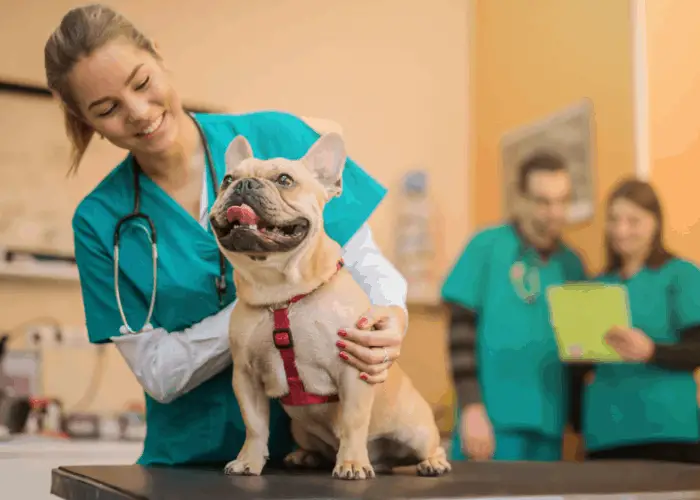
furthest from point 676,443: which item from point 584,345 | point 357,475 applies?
point 357,475

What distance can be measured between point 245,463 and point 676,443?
5.02 ft

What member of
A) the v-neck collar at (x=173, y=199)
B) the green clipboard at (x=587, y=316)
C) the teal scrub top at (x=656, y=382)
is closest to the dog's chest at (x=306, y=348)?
the v-neck collar at (x=173, y=199)

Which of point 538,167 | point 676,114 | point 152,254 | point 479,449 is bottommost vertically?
point 479,449

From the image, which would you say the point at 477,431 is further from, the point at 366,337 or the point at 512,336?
the point at 366,337

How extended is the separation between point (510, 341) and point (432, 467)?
150cm

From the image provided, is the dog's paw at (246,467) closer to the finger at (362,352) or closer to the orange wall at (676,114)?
the finger at (362,352)

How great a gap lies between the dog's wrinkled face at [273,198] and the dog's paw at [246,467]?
25 centimetres

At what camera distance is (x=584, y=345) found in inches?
84.6

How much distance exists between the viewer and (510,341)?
243 centimetres

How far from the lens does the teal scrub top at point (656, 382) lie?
6.85 ft

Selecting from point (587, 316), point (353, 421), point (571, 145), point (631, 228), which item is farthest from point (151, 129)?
point (571, 145)

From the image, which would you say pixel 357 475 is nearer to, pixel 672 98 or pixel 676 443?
pixel 676 443

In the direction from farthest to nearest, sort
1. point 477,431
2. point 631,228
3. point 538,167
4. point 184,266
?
point 538,167 < point 477,431 < point 631,228 < point 184,266

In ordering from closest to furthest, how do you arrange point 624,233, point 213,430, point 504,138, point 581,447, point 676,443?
point 213,430 < point 676,443 < point 624,233 < point 581,447 < point 504,138
